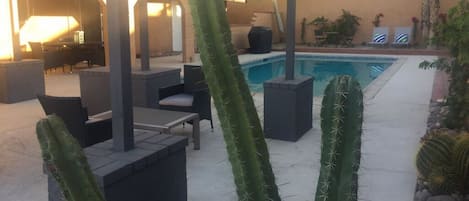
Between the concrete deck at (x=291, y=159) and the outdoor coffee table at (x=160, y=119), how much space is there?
0.38 metres

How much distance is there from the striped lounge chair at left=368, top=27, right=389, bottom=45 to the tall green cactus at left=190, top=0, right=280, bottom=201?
19937 mm

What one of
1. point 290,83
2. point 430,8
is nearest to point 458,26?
point 290,83

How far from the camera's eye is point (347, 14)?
2117 cm

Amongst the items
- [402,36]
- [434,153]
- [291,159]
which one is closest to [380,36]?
[402,36]

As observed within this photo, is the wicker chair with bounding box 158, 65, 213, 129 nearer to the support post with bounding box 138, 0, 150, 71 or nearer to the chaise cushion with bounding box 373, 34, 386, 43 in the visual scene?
the support post with bounding box 138, 0, 150, 71

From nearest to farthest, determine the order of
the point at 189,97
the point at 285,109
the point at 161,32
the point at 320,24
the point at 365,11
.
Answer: the point at 285,109 → the point at 189,97 → the point at 161,32 → the point at 365,11 → the point at 320,24

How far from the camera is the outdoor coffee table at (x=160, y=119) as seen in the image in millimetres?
4816

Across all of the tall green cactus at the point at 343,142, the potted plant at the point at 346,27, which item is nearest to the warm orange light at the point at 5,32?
the tall green cactus at the point at 343,142

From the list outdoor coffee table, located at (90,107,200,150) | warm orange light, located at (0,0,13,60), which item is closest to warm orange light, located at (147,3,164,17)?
warm orange light, located at (0,0,13,60)

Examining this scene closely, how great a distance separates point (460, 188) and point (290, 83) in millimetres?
2650

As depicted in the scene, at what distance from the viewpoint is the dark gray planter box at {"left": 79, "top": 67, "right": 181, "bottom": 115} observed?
6770mm

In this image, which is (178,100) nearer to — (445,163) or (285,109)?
(285,109)

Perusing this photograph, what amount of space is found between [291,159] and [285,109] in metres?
0.98

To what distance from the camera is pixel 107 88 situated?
6867 millimetres
